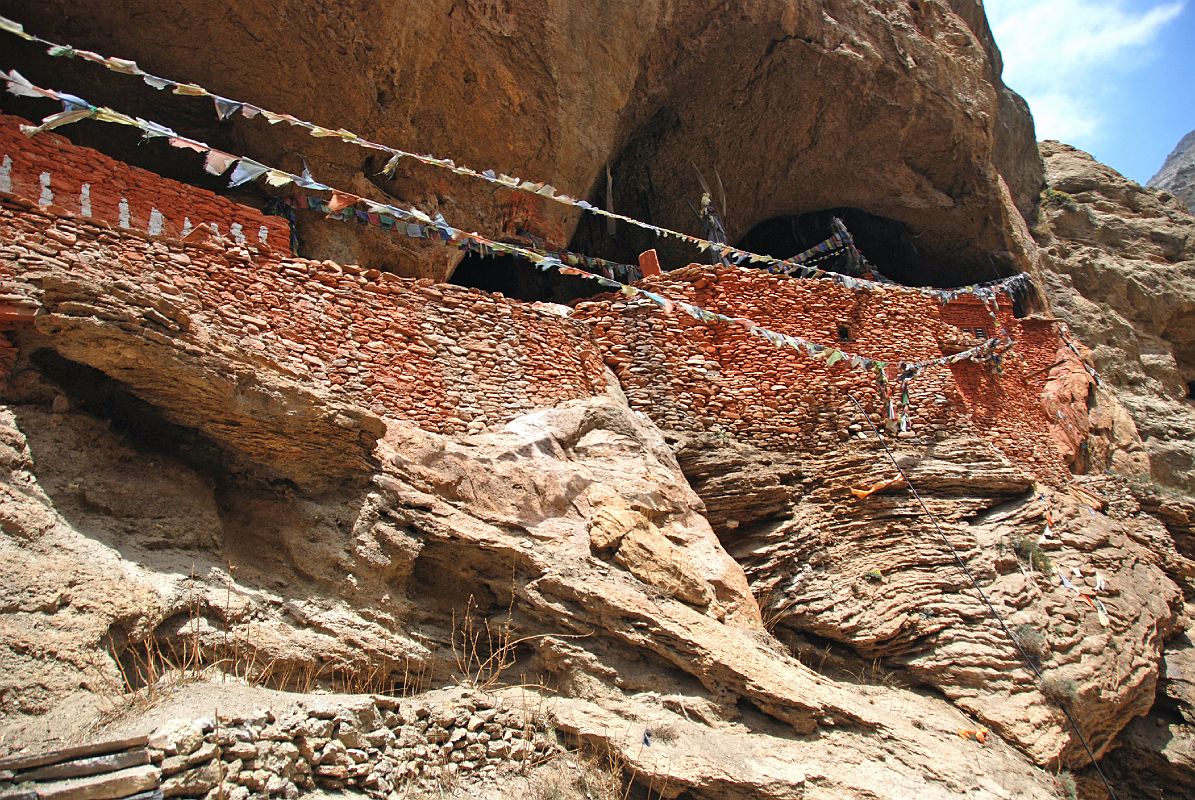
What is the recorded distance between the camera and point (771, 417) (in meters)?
9.84

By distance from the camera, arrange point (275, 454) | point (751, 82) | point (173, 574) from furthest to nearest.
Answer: point (751, 82) < point (275, 454) < point (173, 574)

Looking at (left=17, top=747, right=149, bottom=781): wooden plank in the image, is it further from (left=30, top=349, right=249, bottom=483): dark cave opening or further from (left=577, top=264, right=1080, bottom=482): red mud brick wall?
(left=577, top=264, right=1080, bottom=482): red mud brick wall

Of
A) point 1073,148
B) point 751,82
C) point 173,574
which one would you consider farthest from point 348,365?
point 1073,148

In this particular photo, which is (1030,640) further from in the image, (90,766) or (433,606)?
(90,766)

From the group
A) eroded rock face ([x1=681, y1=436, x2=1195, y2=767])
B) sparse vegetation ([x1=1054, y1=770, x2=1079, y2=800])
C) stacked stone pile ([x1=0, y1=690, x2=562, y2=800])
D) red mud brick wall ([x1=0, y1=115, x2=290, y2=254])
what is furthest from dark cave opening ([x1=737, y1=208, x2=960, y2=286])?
stacked stone pile ([x1=0, y1=690, x2=562, y2=800])

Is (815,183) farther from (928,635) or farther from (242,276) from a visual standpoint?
(242,276)

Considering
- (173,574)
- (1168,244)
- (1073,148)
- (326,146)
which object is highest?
(1073,148)

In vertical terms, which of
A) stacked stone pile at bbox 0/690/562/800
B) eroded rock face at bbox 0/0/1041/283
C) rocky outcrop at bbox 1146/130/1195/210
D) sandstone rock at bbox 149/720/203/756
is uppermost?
rocky outcrop at bbox 1146/130/1195/210

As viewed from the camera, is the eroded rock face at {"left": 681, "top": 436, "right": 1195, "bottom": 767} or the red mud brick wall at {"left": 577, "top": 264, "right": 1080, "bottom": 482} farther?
the red mud brick wall at {"left": 577, "top": 264, "right": 1080, "bottom": 482}

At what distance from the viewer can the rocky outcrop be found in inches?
1305

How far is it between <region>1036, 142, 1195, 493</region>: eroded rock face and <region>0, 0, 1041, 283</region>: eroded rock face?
1.46 metres

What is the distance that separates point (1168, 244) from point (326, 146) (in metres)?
17.6

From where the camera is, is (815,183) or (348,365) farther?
(815,183)

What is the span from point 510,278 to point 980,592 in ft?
28.3
